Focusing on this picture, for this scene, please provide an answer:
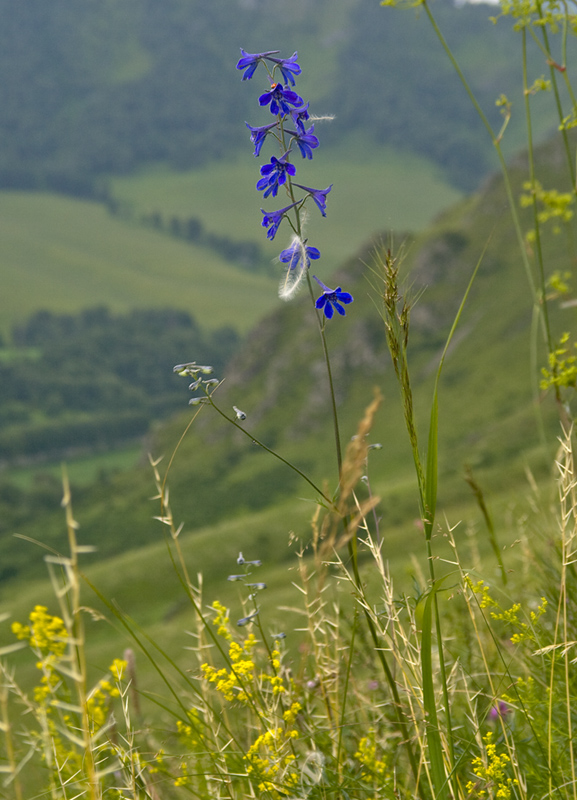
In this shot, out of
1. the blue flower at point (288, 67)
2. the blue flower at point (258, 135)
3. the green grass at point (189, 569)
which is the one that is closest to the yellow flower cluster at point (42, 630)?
the blue flower at point (258, 135)

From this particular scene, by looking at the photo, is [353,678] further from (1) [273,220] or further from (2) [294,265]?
(1) [273,220]

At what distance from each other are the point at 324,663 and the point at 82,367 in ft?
628

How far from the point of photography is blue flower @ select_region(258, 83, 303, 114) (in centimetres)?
268

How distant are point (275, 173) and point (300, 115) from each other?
0.27m

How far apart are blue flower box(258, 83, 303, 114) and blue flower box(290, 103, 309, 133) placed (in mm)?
28

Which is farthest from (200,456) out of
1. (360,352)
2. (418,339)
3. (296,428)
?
(418,339)

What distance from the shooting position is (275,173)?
8.94 feet

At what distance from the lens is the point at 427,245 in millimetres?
75500

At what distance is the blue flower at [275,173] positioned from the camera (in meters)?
2.67

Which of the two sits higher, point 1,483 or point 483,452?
point 1,483

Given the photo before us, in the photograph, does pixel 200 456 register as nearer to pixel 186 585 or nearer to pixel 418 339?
pixel 418 339

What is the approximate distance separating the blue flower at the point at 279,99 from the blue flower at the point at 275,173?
20 cm

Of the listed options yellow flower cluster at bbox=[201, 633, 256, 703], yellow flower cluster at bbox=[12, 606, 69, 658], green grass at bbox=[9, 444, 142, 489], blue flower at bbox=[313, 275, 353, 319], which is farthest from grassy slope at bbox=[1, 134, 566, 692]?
green grass at bbox=[9, 444, 142, 489]

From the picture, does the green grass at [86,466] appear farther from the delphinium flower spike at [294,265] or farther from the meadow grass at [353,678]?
the delphinium flower spike at [294,265]
